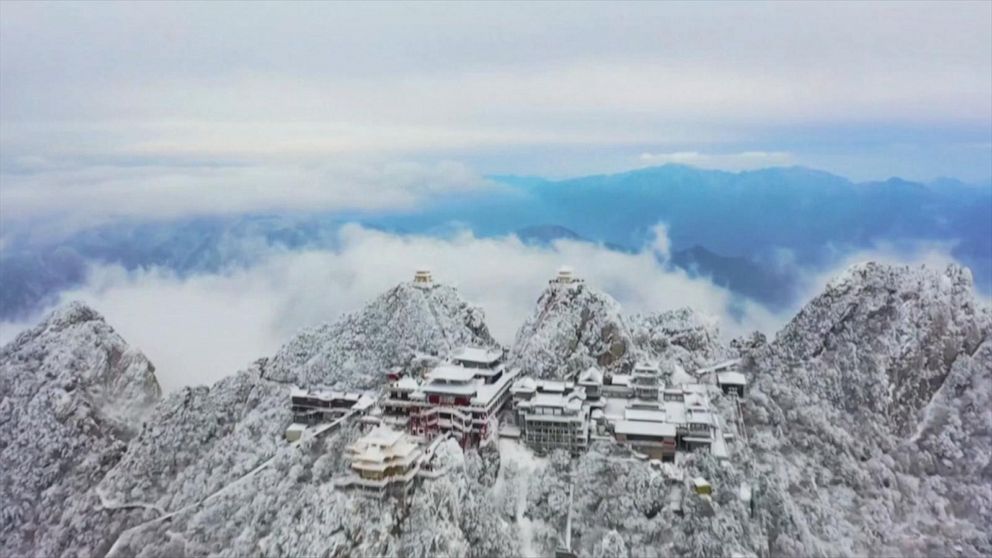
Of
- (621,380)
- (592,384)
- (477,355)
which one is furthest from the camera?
(621,380)

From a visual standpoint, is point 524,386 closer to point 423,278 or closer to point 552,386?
point 552,386

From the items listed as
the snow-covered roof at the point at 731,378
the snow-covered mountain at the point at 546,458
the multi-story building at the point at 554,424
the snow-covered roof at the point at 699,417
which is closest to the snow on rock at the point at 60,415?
the snow-covered mountain at the point at 546,458

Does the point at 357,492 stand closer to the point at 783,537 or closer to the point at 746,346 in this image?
the point at 783,537

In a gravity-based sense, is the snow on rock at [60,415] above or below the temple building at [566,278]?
below

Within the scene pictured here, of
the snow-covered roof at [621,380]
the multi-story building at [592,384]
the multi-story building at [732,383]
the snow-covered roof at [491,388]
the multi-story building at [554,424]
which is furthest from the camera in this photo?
the multi-story building at [732,383]

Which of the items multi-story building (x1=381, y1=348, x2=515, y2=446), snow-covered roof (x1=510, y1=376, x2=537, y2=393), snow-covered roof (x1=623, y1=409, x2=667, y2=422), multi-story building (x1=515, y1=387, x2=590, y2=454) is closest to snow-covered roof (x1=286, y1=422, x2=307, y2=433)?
multi-story building (x1=381, y1=348, x2=515, y2=446)

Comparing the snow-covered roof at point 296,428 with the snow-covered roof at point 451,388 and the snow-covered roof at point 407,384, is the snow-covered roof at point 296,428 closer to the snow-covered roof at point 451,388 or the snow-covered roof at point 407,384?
the snow-covered roof at point 407,384

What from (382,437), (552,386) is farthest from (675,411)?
(382,437)
